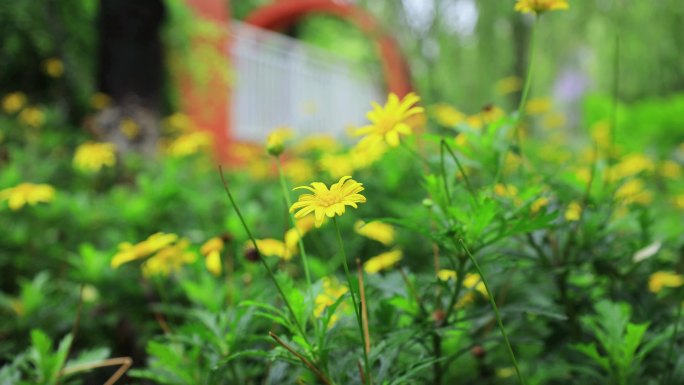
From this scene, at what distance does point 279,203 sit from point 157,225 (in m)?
0.43

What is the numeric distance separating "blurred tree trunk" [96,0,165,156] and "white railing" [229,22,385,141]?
1880mm

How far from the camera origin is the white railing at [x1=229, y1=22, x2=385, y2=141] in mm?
7016

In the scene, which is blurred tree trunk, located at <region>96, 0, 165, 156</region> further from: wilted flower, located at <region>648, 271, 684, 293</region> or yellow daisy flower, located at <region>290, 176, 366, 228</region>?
yellow daisy flower, located at <region>290, 176, 366, 228</region>

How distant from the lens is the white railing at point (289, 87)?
7.02m

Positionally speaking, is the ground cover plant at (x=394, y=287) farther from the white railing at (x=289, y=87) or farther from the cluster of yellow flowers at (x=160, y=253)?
the white railing at (x=289, y=87)

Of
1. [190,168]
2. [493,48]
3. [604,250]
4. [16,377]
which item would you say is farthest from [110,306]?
[493,48]

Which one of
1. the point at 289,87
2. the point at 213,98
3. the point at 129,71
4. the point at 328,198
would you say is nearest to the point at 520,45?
the point at 289,87

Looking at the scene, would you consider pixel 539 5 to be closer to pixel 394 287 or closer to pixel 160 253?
pixel 394 287

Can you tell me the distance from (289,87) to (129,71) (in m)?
3.44

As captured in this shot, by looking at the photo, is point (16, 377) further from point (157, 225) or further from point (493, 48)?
point (493, 48)

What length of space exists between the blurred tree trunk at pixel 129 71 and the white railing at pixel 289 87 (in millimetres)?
1880

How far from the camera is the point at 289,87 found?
304 inches

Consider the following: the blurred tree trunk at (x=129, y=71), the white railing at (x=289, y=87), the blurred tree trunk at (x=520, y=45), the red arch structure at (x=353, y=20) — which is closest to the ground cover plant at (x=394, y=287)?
the blurred tree trunk at (x=129, y=71)

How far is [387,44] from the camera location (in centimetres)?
800
